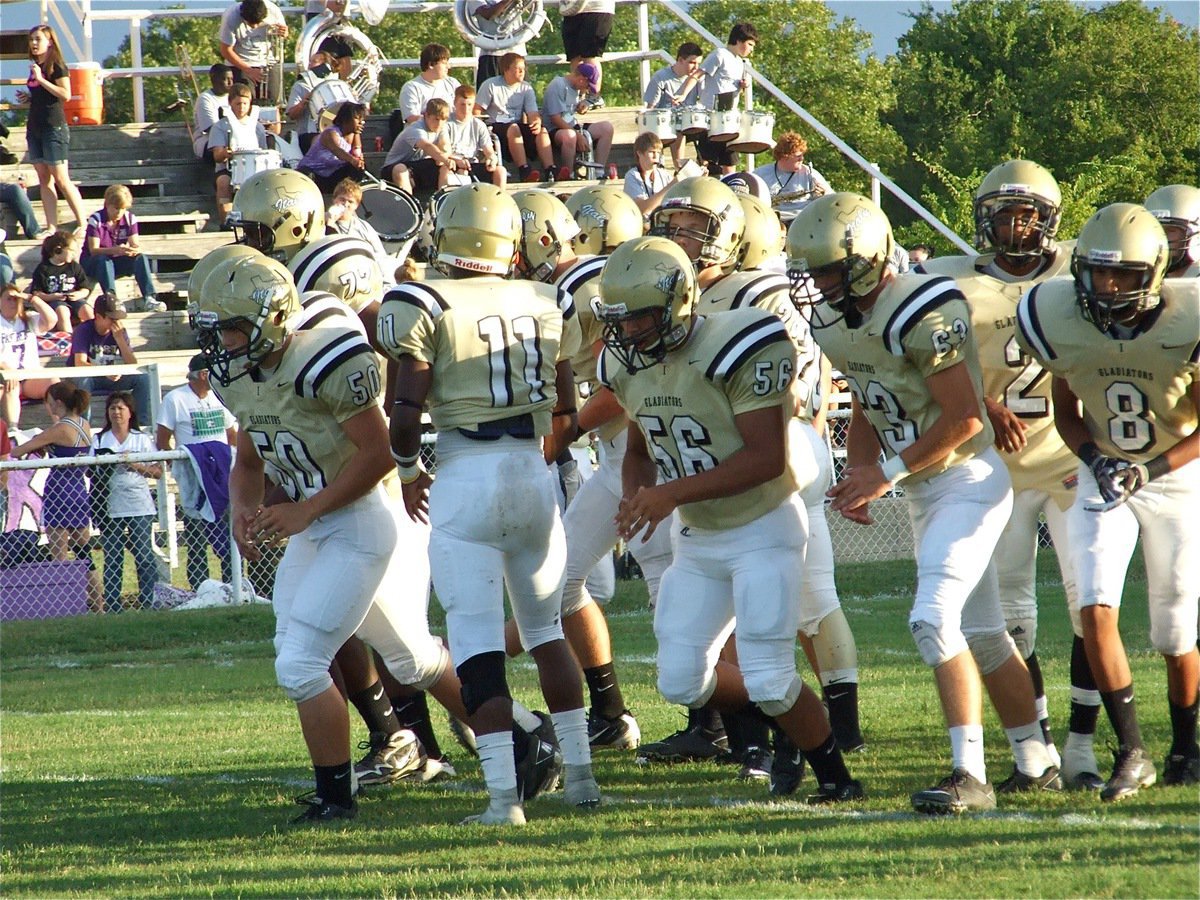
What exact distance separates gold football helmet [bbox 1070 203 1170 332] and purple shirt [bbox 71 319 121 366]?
33.4 feet

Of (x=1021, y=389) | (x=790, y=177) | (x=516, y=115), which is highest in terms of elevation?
(x=516, y=115)

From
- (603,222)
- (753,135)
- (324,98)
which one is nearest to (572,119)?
(753,135)

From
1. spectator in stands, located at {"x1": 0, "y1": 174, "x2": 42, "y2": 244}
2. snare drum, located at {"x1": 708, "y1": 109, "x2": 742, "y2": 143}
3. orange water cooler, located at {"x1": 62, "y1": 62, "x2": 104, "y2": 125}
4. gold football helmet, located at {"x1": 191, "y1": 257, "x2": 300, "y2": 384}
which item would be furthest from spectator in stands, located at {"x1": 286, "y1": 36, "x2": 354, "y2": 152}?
gold football helmet, located at {"x1": 191, "y1": 257, "x2": 300, "y2": 384}

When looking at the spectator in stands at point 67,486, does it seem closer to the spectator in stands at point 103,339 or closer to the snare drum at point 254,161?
the spectator in stands at point 103,339

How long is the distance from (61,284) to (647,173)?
17.1ft

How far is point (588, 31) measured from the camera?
16.8 meters

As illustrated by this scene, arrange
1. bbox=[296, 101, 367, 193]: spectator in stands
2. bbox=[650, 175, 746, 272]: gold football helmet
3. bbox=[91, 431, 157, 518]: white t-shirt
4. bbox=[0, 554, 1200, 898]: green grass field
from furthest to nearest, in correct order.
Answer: bbox=[296, 101, 367, 193]: spectator in stands
bbox=[91, 431, 157, 518]: white t-shirt
bbox=[650, 175, 746, 272]: gold football helmet
bbox=[0, 554, 1200, 898]: green grass field

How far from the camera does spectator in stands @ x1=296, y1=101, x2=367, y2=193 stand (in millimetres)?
14578

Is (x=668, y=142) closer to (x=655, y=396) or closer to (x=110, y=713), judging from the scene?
(x=110, y=713)

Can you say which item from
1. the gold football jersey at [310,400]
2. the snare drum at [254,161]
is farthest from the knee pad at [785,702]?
the snare drum at [254,161]

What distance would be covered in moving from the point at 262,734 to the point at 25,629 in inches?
161

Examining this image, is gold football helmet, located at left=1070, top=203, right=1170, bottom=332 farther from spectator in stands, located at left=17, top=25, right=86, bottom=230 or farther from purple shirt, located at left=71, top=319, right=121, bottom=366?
spectator in stands, located at left=17, top=25, right=86, bottom=230

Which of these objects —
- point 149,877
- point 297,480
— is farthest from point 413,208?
point 149,877

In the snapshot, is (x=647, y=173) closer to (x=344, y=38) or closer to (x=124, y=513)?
(x=344, y=38)
